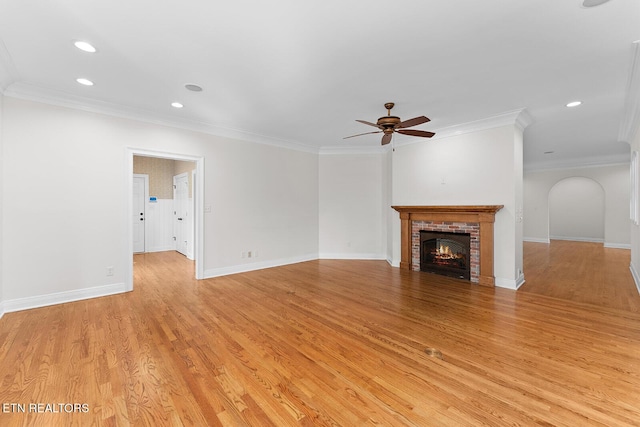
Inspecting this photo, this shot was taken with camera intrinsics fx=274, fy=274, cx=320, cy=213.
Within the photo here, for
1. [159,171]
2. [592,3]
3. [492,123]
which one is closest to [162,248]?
[159,171]

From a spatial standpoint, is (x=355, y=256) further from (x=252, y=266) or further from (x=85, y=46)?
(x=85, y=46)

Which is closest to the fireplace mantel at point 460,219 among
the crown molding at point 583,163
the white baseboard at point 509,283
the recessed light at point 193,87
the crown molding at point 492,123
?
the white baseboard at point 509,283

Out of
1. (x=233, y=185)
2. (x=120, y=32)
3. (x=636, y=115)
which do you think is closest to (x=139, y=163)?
(x=233, y=185)

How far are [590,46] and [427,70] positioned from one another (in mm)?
1352

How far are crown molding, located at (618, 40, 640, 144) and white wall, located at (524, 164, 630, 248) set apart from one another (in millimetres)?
3711

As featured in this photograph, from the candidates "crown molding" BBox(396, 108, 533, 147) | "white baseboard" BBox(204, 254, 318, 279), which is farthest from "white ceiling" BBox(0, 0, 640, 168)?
"white baseboard" BBox(204, 254, 318, 279)

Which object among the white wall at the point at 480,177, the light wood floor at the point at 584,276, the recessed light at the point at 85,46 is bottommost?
the light wood floor at the point at 584,276

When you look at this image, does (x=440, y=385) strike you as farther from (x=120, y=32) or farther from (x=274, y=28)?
(x=120, y=32)

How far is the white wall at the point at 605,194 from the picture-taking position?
26.3 feet

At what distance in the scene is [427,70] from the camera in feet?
9.43

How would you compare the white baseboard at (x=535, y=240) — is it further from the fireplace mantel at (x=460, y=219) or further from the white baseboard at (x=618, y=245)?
the fireplace mantel at (x=460, y=219)

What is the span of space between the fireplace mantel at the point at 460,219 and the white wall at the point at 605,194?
668cm

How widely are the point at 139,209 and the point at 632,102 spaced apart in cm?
972

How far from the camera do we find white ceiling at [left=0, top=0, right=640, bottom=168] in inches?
79.7
